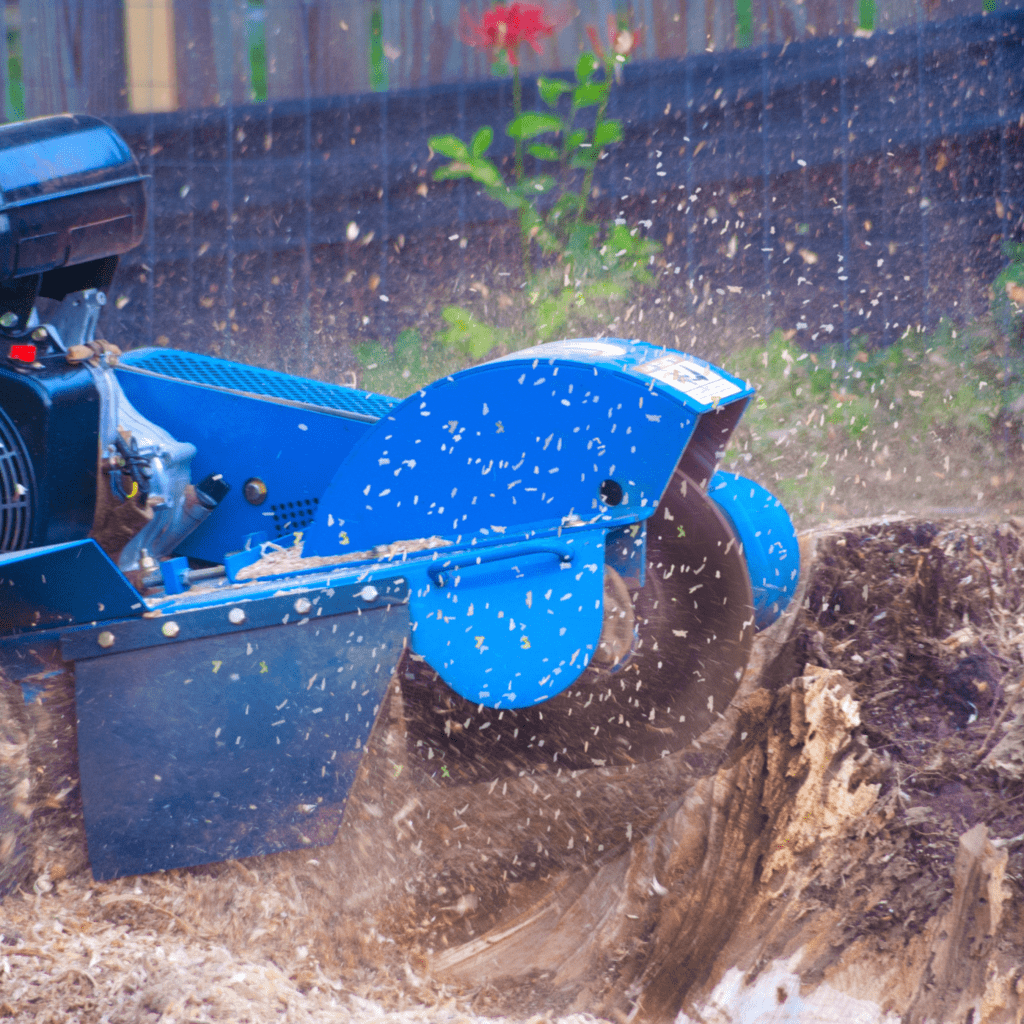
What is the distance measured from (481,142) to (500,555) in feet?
10.1

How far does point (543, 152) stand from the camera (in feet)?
14.4

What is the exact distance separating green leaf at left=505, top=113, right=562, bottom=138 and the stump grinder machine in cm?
264

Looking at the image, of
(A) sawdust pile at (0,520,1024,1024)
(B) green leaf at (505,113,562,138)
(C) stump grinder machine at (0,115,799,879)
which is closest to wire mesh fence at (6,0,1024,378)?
(B) green leaf at (505,113,562,138)

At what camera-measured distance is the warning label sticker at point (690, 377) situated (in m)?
1.82

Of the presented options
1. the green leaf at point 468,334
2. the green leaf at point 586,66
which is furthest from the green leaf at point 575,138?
the green leaf at point 468,334

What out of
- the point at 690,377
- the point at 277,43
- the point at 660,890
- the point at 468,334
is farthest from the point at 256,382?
the point at 277,43

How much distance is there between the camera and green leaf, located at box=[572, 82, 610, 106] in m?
4.33

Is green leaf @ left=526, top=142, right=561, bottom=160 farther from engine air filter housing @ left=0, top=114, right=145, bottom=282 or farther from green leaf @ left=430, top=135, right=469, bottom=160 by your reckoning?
engine air filter housing @ left=0, top=114, right=145, bottom=282

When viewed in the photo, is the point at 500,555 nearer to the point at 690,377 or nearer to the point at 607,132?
the point at 690,377

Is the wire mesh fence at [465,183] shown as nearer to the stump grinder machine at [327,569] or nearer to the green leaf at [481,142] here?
the green leaf at [481,142]

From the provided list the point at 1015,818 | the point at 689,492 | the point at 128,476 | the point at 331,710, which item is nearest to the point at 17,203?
the point at 128,476

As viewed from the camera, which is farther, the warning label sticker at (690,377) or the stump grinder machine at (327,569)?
the warning label sticker at (690,377)

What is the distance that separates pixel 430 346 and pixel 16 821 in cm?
305

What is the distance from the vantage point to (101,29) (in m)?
4.44
